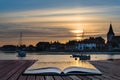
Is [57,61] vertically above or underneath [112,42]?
underneath

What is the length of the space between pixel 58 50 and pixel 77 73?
116914 mm

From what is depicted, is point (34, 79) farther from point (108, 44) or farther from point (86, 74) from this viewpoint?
point (108, 44)

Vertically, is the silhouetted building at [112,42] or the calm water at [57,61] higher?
the silhouetted building at [112,42]

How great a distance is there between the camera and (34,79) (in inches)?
354

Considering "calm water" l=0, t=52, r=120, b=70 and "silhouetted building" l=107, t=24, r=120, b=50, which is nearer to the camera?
"calm water" l=0, t=52, r=120, b=70

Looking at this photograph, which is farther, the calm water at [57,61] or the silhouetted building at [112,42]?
the silhouetted building at [112,42]

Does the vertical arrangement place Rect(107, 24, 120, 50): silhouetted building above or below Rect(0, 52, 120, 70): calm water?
above

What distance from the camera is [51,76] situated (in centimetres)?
973

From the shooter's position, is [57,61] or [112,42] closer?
[57,61]

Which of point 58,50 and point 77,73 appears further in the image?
point 58,50

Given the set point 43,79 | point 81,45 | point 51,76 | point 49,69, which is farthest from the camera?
point 81,45

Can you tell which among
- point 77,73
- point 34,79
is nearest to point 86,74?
point 77,73

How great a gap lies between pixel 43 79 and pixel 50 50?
121 meters

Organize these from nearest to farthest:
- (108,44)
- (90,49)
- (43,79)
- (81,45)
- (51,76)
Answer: (43,79) < (51,76) < (81,45) < (90,49) < (108,44)
